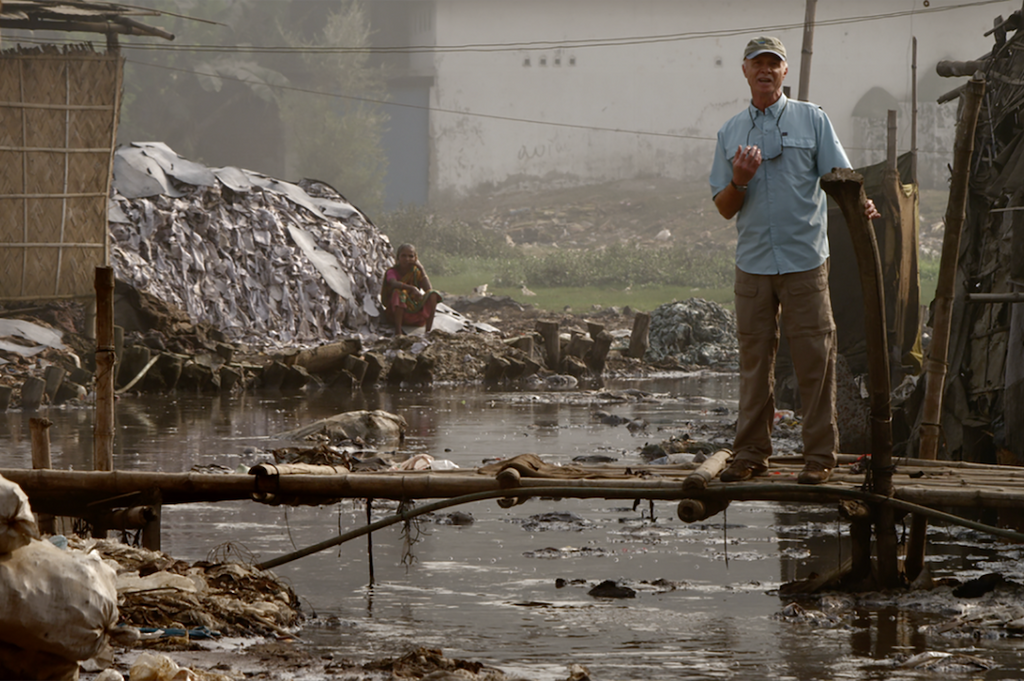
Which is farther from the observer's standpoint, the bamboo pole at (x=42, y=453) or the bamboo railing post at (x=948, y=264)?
the bamboo railing post at (x=948, y=264)

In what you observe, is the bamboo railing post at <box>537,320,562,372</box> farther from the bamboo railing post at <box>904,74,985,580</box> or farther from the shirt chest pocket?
the shirt chest pocket

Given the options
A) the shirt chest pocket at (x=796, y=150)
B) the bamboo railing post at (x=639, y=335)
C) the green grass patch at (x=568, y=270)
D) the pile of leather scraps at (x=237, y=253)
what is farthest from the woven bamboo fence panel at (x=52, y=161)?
the green grass patch at (x=568, y=270)

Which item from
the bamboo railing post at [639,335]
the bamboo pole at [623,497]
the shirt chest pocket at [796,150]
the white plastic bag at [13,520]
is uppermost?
the shirt chest pocket at [796,150]

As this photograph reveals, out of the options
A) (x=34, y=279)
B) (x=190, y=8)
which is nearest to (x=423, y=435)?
(x=34, y=279)

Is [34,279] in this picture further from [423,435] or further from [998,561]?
[998,561]

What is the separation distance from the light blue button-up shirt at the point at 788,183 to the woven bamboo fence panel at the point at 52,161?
12448mm

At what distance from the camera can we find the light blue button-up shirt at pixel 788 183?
Result: 17.5ft

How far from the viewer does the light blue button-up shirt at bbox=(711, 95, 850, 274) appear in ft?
17.5

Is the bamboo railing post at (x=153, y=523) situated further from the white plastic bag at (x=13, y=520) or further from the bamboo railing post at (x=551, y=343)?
the bamboo railing post at (x=551, y=343)

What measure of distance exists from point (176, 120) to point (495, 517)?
116ft

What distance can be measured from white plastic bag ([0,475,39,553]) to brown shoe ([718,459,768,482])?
298cm

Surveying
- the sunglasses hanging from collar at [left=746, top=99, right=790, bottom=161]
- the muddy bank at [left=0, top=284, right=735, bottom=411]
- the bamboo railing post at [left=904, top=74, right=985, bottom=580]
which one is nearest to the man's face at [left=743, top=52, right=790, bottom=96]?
the sunglasses hanging from collar at [left=746, top=99, right=790, bottom=161]

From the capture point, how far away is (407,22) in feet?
133

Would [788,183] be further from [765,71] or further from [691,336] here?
[691,336]
